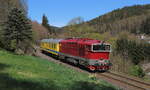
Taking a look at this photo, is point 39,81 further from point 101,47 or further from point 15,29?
point 15,29

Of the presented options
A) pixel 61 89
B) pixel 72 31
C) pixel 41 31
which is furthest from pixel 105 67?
pixel 41 31

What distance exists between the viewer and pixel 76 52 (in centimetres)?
2298

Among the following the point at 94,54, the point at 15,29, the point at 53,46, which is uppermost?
the point at 15,29

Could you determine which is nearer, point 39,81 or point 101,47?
point 39,81

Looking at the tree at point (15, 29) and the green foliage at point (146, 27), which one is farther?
the green foliage at point (146, 27)

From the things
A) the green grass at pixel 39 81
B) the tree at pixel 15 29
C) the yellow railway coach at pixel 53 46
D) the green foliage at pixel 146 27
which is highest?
the green foliage at pixel 146 27

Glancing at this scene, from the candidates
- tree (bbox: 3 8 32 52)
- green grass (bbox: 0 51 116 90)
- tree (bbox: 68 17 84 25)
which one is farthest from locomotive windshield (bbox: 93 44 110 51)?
tree (bbox: 68 17 84 25)

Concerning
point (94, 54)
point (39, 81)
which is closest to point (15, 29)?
point (94, 54)

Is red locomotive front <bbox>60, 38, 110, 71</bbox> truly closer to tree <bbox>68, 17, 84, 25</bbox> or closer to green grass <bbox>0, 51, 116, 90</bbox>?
green grass <bbox>0, 51, 116, 90</bbox>

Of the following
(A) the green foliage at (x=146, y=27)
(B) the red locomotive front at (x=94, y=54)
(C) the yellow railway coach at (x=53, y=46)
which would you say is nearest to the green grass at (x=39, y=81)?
(B) the red locomotive front at (x=94, y=54)

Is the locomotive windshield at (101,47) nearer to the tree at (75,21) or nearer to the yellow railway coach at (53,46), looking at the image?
the yellow railway coach at (53,46)

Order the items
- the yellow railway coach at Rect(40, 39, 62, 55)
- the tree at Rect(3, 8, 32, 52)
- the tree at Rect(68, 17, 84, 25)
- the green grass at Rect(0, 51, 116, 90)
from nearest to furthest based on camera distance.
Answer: the green grass at Rect(0, 51, 116, 90) < the tree at Rect(3, 8, 32, 52) < the yellow railway coach at Rect(40, 39, 62, 55) < the tree at Rect(68, 17, 84, 25)

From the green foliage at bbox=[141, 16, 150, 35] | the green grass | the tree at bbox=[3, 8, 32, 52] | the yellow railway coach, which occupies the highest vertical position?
the green foliage at bbox=[141, 16, 150, 35]

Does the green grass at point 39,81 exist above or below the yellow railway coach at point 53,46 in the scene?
below
